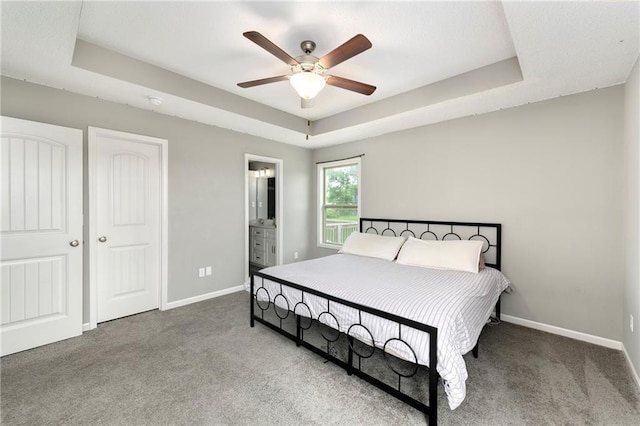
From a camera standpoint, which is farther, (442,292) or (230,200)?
(230,200)

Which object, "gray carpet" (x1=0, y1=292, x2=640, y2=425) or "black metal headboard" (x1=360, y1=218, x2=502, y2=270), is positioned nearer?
"gray carpet" (x1=0, y1=292, x2=640, y2=425)

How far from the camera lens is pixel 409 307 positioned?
181 cm

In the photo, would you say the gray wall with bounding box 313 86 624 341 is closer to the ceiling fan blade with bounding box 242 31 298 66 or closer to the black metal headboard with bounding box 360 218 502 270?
the black metal headboard with bounding box 360 218 502 270

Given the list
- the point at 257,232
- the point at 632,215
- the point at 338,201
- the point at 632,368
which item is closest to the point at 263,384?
the point at 632,368

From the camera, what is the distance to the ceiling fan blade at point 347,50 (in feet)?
5.44

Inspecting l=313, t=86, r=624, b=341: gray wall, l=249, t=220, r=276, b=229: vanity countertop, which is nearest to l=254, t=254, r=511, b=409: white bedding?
l=313, t=86, r=624, b=341: gray wall

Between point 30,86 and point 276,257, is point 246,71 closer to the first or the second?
point 30,86

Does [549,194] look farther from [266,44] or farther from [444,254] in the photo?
[266,44]

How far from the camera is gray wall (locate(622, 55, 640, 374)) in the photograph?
77.2 inches

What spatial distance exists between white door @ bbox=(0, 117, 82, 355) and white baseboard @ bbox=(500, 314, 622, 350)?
4433 mm

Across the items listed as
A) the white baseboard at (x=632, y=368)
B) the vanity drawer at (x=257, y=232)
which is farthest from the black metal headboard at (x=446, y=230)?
the vanity drawer at (x=257, y=232)

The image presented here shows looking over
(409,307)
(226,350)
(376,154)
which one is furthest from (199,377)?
A: (376,154)

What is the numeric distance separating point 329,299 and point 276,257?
2.74 m

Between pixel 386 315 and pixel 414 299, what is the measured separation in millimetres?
290
